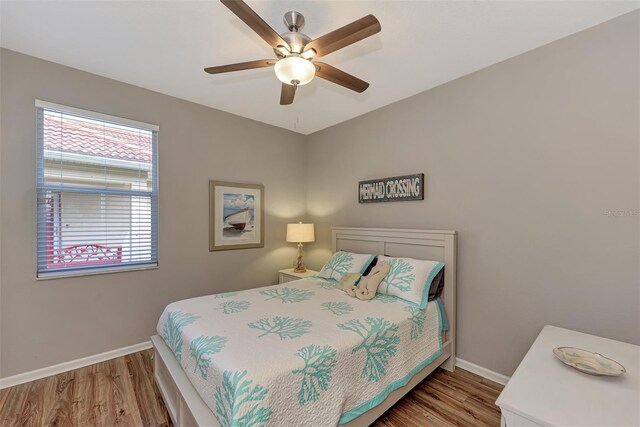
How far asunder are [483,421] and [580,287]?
1.10 meters

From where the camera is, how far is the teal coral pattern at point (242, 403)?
1158 millimetres

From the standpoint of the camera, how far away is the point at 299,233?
3.59m

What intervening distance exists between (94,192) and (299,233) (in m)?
2.13

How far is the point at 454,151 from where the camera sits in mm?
2523

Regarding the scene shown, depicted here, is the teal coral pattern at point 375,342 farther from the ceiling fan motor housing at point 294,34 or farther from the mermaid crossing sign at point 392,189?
the ceiling fan motor housing at point 294,34

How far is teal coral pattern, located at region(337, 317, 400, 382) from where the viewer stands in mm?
1638

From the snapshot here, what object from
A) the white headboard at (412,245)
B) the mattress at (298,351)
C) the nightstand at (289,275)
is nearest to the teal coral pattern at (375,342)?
the mattress at (298,351)

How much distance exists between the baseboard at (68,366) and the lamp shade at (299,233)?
188cm

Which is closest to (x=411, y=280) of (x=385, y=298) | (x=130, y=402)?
(x=385, y=298)

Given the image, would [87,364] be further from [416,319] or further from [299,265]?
[416,319]

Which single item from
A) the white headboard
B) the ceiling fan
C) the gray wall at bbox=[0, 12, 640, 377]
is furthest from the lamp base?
the ceiling fan

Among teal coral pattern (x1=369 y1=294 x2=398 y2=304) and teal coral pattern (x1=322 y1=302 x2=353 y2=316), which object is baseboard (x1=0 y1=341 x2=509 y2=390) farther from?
teal coral pattern (x1=322 y1=302 x2=353 y2=316)

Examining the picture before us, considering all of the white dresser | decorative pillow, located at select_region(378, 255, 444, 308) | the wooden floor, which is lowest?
the wooden floor

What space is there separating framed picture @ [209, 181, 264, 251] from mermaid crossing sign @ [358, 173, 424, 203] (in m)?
1.35
